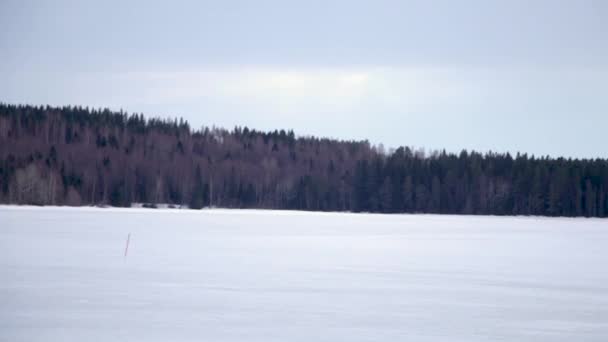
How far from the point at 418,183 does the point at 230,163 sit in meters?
31.0

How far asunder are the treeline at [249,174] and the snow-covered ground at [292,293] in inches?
3094

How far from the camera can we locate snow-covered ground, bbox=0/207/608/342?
15.4 metres

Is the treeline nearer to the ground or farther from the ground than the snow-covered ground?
farther from the ground

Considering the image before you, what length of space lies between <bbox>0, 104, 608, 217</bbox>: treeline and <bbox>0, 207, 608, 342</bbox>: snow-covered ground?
7858 centimetres

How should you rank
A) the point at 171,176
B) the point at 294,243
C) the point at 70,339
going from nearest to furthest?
the point at 70,339, the point at 294,243, the point at 171,176

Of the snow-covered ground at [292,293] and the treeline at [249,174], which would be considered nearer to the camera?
the snow-covered ground at [292,293]

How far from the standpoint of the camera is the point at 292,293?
20.3m

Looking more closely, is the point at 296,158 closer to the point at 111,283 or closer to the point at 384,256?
the point at 384,256

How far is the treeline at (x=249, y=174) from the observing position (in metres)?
112

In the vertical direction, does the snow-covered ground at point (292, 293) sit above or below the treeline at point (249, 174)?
below

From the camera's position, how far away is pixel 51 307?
1727 centimetres

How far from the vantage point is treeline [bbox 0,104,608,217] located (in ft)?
366

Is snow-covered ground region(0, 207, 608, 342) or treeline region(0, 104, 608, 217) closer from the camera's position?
snow-covered ground region(0, 207, 608, 342)

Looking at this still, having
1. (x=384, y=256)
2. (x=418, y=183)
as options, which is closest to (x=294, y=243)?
(x=384, y=256)
